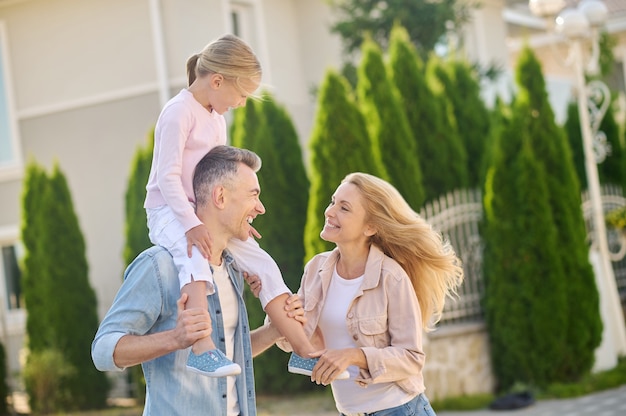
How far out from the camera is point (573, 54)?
12055 millimetres

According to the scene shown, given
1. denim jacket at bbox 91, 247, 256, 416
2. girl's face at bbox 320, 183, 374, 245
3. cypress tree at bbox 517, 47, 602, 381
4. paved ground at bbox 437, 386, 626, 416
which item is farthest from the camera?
cypress tree at bbox 517, 47, 602, 381

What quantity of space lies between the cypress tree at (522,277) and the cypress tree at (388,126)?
0.89 metres

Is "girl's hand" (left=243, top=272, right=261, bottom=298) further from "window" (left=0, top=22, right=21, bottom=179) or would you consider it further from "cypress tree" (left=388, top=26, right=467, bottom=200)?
"window" (left=0, top=22, right=21, bottom=179)

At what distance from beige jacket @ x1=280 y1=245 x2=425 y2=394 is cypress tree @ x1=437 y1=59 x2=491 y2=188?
10.2 m

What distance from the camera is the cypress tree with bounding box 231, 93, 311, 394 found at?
11875 mm

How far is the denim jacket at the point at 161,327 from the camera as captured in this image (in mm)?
3438

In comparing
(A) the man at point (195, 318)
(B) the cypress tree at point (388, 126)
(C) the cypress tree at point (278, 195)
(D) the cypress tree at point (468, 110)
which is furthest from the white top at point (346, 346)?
(D) the cypress tree at point (468, 110)

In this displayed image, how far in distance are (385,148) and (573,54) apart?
7.96 ft

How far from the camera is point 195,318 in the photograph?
3.33 m

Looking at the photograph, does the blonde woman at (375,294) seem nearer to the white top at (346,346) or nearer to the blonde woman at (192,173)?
the white top at (346,346)

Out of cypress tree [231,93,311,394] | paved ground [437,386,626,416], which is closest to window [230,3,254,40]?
cypress tree [231,93,311,394]

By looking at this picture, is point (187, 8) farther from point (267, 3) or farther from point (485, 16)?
point (485, 16)

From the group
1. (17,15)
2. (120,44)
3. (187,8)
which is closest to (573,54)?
(187,8)

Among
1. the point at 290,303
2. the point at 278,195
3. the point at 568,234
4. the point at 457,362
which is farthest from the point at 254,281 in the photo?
the point at 278,195
